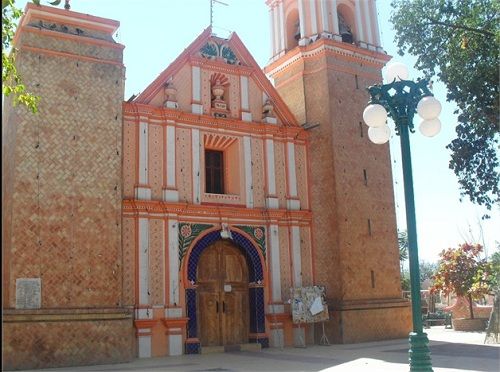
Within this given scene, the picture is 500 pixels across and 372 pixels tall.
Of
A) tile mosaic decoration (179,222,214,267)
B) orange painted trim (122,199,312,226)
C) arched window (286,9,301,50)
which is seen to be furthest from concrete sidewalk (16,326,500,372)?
arched window (286,9,301,50)

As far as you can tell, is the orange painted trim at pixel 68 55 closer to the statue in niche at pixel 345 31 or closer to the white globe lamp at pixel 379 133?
the statue in niche at pixel 345 31

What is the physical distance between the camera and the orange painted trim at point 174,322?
17609 millimetres

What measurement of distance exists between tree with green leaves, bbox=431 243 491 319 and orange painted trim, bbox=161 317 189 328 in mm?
12768

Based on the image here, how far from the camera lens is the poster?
62.6ft

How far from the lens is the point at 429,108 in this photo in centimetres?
904

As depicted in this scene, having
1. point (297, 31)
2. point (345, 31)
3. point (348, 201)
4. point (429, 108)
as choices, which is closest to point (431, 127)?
point (429, 108)

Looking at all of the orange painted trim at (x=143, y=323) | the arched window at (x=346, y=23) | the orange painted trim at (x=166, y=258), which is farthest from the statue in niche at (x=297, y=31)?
the orange painted trim at (x=143, y=323)

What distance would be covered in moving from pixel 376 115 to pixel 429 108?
807 mm

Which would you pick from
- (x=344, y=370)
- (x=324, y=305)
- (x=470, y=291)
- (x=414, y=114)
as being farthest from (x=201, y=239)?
(x=470, y=291)

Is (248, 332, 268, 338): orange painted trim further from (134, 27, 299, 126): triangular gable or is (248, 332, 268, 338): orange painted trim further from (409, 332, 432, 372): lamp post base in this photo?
(409, 332, 432, 372): lamp post base

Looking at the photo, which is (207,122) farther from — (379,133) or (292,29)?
(379,133)

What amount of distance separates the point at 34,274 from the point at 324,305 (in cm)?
923

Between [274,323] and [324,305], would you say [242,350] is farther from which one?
[324,305]

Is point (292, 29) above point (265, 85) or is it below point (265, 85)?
above
